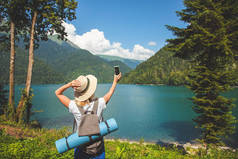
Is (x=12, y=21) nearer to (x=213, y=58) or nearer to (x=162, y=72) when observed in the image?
(x=213, y=58)

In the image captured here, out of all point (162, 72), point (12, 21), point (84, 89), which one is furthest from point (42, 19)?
point (162, 72)

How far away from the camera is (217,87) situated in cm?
749

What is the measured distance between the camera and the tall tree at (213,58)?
23.7 ft

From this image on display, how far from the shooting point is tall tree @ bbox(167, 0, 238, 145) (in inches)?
284

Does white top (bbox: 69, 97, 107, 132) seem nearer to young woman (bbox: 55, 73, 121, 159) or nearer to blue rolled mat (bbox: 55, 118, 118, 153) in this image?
young woman (bbox: 55, 73, 121, 159)

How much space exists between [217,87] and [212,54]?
172 cm

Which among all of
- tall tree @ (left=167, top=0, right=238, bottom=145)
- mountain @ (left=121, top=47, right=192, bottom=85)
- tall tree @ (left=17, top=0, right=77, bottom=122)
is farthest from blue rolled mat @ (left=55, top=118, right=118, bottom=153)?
mountain @ (left=121, top=47, right=192, bottom=85)

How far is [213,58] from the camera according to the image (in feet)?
25.7

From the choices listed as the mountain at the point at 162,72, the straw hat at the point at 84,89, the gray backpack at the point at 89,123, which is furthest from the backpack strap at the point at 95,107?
the mountain at the point at 162,72

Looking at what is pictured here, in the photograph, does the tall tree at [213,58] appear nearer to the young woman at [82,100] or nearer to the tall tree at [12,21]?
the young woman at [82,100]

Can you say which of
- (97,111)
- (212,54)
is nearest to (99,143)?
(97,111)

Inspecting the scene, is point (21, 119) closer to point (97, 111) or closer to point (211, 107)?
point (97, 111)

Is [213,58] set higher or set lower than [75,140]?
higher

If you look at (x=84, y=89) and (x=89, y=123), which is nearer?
(x=89, y=123)
